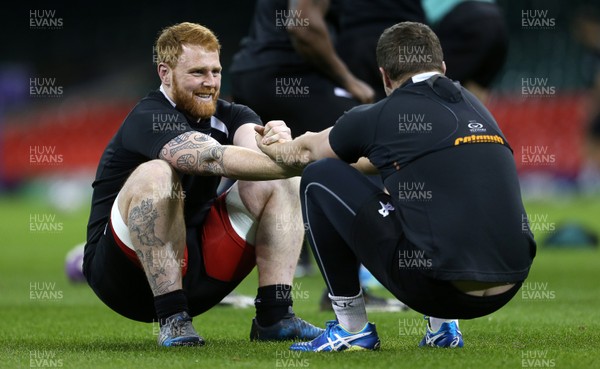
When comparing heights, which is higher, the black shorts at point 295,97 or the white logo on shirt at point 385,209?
the white logo on shirt at point 385,209

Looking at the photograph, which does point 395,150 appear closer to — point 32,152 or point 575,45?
point 575,45

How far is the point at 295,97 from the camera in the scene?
7.06 metres

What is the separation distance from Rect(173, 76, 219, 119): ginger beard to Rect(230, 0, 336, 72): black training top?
2.37 metres

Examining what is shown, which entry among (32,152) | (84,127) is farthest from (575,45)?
(32,152)

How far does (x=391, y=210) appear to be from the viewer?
13.2ft

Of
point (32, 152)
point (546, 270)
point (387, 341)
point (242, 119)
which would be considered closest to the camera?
point (387, 341)

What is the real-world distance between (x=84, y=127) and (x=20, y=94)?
203 cm

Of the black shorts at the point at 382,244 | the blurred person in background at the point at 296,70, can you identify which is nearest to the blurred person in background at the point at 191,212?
the black shorts at the point at 382,244

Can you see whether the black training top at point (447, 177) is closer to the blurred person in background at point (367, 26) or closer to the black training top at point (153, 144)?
the black training top at point (153, 144)

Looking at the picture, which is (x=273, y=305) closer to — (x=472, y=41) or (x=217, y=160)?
(x=217, y=160)

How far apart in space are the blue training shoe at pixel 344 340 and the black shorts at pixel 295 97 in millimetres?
2837

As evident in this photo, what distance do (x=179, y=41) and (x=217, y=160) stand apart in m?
0.68

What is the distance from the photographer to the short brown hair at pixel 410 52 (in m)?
4.09

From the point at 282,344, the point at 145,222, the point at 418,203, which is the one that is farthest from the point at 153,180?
the point at 418,203
